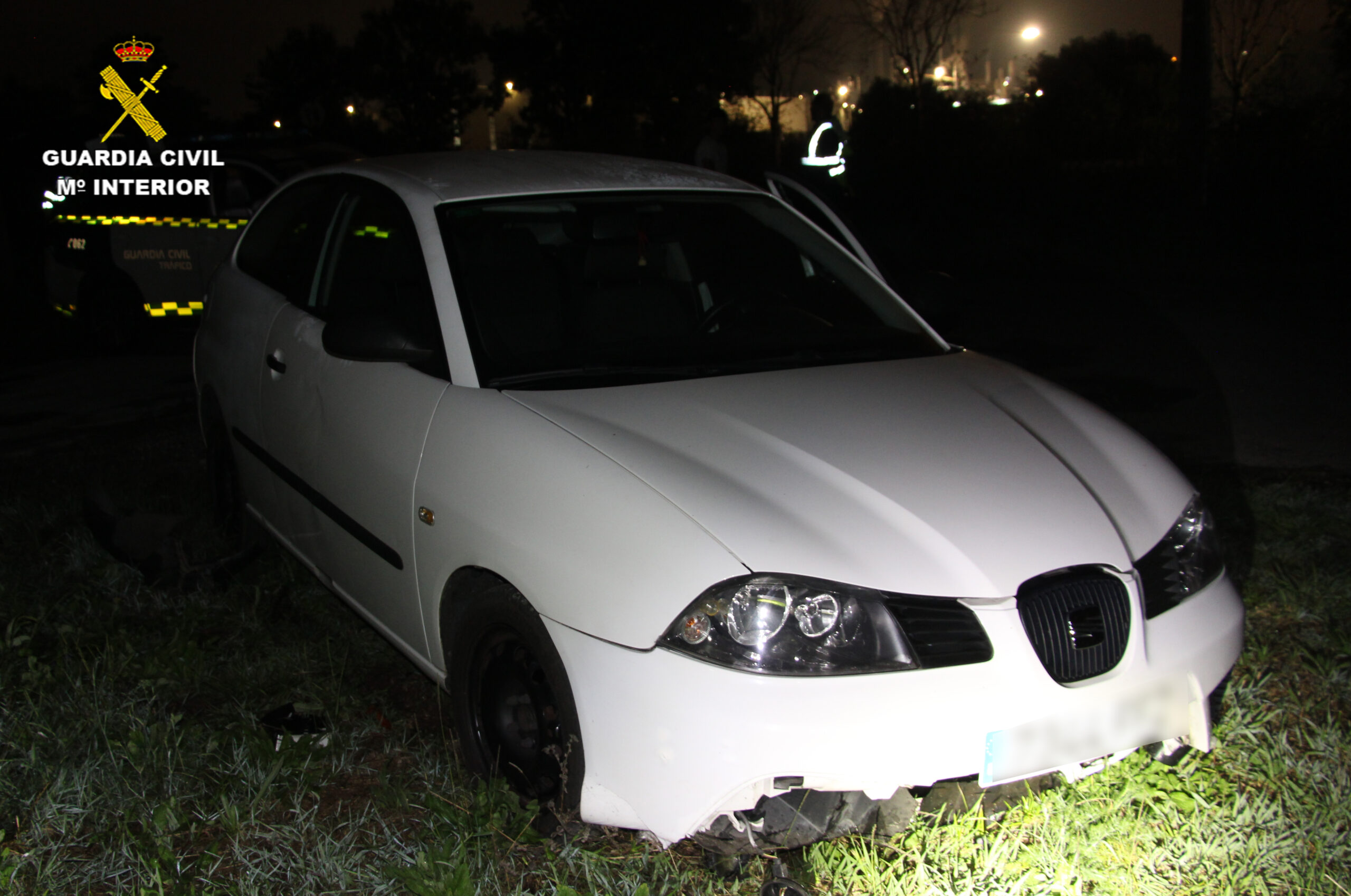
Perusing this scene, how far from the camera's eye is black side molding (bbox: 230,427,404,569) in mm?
2826

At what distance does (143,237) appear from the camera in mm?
8445

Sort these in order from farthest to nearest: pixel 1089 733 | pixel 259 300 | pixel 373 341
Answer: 1. pixel 259 300
2. pixel 373 341
3. pixel 1089 733

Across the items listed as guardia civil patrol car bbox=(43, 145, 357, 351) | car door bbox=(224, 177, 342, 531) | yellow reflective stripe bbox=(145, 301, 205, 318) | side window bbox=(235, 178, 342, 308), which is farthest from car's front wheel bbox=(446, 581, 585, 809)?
yellow reflective stripe bbox=(145, 301, 205, 318)

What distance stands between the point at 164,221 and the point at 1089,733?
8159 mm

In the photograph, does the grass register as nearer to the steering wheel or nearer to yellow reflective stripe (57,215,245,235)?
the steering wheel

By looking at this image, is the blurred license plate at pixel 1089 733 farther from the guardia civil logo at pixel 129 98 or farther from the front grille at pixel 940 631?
the guardia civil logo at pixel 129 98

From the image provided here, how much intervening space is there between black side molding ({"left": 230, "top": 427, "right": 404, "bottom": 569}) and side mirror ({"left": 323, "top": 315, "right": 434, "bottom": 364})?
0.48 m

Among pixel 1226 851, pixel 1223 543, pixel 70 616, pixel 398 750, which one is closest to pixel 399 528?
pixel 398 750

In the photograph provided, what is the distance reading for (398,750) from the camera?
2865 millimetres

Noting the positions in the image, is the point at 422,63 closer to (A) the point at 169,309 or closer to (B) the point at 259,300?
(A) the point at 169,309

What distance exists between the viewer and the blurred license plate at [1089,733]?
2.01m

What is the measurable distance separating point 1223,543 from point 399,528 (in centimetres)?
309

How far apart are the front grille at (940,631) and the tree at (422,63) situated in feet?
179

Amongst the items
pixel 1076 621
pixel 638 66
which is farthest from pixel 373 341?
pixel 638 66
